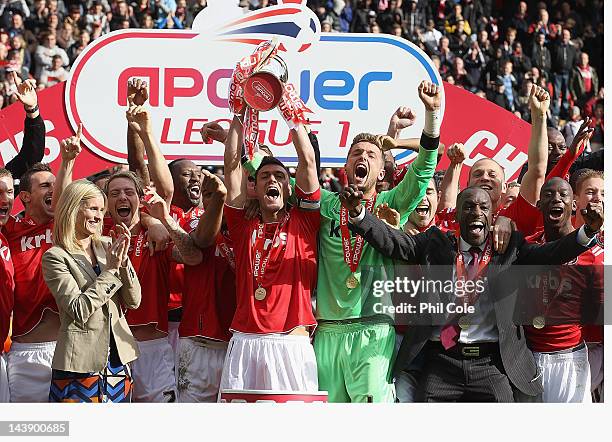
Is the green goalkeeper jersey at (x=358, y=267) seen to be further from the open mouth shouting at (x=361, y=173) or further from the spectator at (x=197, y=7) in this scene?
the spectator at (x=197, y=7)

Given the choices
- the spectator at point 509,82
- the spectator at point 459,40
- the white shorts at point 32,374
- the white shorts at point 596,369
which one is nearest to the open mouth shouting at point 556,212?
the white shorts at point 596,369

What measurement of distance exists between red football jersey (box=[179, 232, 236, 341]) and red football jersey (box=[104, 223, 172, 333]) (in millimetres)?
96

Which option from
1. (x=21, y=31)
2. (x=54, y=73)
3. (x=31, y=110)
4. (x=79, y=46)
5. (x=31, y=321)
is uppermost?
(x=21, y=31)

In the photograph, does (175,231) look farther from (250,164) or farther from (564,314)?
(564,314)

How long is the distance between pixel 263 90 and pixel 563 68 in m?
2.43

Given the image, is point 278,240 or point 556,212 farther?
point 556,212

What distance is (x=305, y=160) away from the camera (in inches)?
176

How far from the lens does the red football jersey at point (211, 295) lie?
4.78 metres

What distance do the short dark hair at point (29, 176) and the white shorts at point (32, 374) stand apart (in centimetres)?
72

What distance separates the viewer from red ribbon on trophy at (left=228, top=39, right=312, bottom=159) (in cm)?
447

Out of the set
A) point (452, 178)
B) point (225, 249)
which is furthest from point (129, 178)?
point (452, 178)


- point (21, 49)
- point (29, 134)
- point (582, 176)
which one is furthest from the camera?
point (21, 49)

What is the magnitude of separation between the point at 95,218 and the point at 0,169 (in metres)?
0.67
